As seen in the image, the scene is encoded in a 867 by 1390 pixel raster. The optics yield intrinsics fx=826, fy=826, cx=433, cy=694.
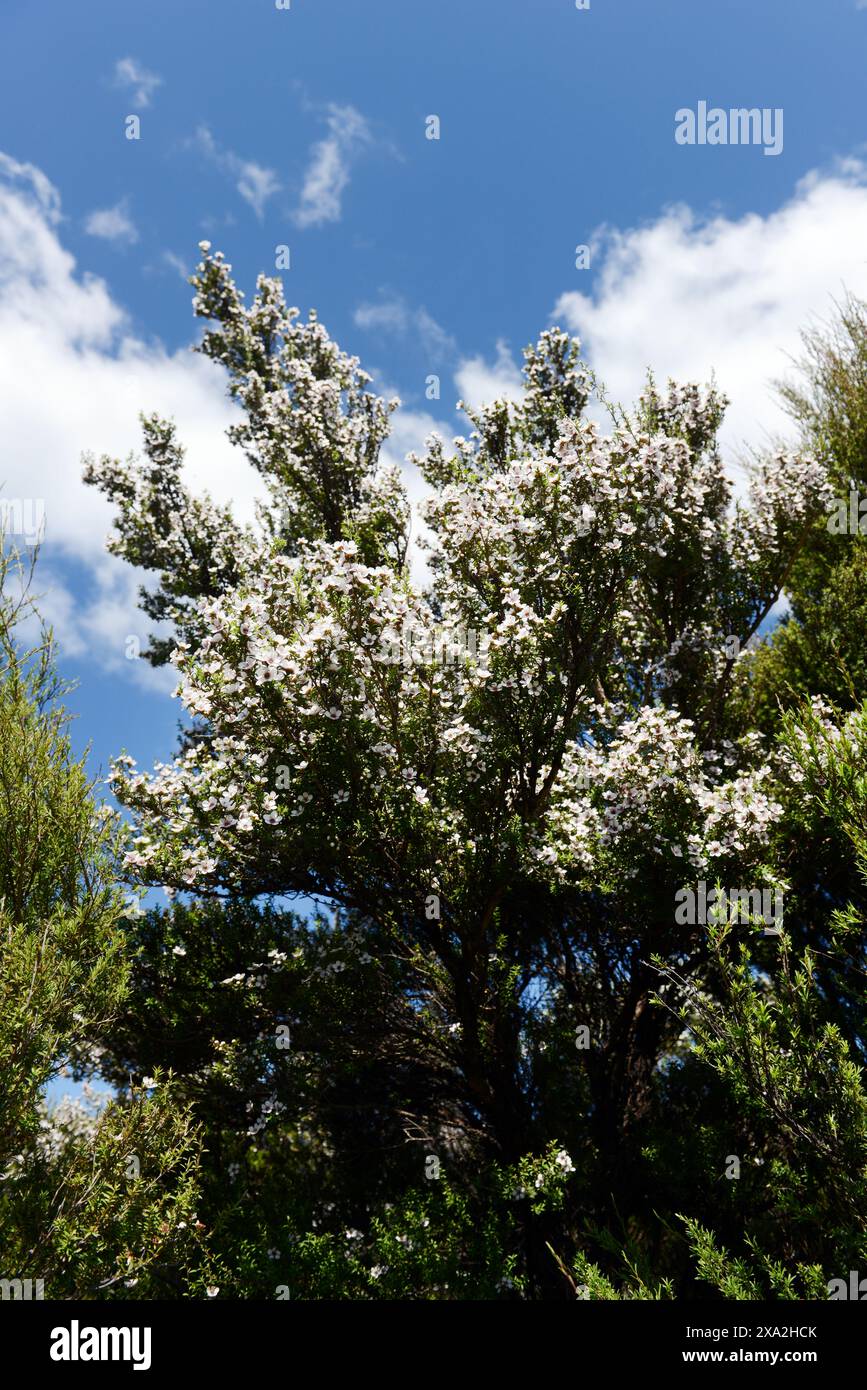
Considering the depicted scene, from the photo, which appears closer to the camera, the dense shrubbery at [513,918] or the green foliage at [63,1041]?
the green foliage at [63,1041]

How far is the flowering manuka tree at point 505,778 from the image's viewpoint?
30.2ft

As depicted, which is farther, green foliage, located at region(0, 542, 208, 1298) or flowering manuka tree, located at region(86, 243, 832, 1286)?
flowering manuka tree, located at region(86, 243, 832, 1286)

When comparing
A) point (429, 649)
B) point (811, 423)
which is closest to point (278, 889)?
point (429, 649)

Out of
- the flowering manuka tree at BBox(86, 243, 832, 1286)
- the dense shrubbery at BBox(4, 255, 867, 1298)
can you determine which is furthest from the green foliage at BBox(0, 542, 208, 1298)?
the flowering manuka tree at BBox(86, 243, 832, 1286)

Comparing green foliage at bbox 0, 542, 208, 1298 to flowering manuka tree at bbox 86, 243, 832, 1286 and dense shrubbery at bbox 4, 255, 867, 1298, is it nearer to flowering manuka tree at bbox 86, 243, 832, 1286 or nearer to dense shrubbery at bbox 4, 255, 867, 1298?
dense shrubbery at bbox 4, 255, 867, 1298

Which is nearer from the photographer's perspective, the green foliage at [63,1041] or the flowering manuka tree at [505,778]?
the green foliage at [63,1041]

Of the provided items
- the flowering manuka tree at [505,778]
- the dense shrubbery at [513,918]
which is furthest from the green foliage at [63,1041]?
the flowering manuka tree at [505,778]

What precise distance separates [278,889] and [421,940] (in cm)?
249

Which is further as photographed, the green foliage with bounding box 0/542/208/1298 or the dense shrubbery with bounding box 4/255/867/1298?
the dense shrubbery with bounding box 4/255/867/1298

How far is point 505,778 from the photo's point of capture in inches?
391

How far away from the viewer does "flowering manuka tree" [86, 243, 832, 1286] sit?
9.21m

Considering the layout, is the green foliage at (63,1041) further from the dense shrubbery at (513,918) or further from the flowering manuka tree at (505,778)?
the flowering manuka tree at (505,778)
